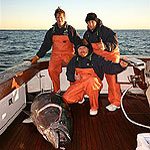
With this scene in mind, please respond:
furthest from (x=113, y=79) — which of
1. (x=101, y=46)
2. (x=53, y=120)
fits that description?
(x=53, y=120)

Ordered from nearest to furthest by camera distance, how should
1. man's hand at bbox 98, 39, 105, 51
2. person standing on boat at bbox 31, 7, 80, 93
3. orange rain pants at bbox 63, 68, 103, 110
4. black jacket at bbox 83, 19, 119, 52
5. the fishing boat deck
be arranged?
the fishing boat deck, orange rain pants at bbox 63, 68, 103, 110, black jacket at bbox 83, 19, 119, 52, man's hand at bbox 98, 39, 105, 51, person standing on boat at bbox 31, 7, 80, 93

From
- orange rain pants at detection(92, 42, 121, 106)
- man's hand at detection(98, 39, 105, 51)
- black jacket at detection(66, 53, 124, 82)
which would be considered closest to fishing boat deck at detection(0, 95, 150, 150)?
orange rain pants at detection(92, 42, 121, 106)

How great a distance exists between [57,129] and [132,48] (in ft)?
71.5

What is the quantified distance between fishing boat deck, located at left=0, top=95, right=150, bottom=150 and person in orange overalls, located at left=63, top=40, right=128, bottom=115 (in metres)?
0.24

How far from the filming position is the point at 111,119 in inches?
102

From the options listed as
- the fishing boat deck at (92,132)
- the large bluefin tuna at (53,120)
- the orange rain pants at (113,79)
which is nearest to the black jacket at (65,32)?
the orange rain pants at (113,79)

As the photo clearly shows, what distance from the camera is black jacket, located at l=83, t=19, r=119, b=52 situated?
2746mm

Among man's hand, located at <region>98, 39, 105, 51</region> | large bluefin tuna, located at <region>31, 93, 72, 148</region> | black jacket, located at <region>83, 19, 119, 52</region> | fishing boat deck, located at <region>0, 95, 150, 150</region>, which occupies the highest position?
black jacket, located at <region>83, 19, 119, 52</region>

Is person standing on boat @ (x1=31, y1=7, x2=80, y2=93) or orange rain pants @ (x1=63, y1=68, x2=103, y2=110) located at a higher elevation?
person standing on boat @ (x1=31, y1=7, x2=80, y2=93)

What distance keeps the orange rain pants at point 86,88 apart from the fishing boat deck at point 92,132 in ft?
0.88

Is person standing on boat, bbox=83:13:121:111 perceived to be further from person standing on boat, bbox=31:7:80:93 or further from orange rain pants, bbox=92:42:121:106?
person standing on boat, bbox=31:7:80:93

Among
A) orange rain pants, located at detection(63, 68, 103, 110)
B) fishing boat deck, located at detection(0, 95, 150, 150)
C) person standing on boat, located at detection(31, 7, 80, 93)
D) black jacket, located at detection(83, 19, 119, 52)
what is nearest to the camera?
fishing boat deck, located at detection(0, 95, 150, 150)

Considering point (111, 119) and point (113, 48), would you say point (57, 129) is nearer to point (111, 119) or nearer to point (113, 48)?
point (111, 119)

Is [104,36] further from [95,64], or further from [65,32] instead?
[65,32]
